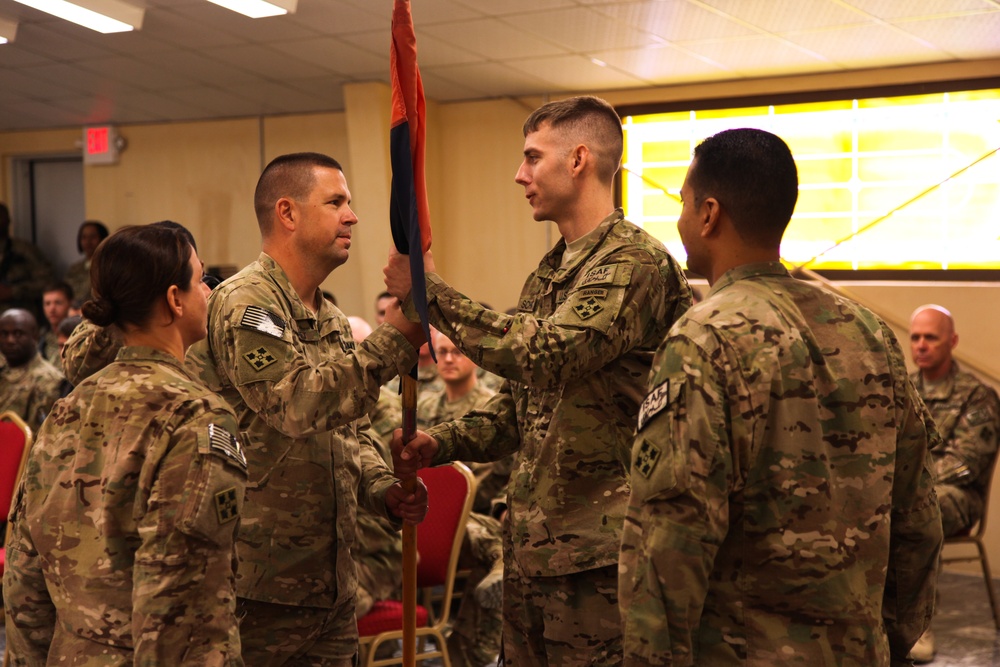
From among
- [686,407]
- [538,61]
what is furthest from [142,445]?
[538,61]

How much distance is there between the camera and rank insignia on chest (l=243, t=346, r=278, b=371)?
233 cm

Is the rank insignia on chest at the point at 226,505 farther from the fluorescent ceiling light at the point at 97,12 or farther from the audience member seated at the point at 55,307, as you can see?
the audience member seated at the point at 55,307

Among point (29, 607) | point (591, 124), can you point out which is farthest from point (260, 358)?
point (591, 124)

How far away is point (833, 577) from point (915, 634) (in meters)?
0.33

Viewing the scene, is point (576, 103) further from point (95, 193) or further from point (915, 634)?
point (95, 193)

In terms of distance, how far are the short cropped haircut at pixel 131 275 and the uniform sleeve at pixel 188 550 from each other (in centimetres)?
26

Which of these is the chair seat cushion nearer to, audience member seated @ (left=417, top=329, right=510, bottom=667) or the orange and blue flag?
audience member seated @ (left=417, top=329, right=510, bottom=667)

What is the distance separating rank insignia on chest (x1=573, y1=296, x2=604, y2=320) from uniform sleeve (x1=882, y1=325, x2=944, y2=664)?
1.90ft

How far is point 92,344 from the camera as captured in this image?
3.09m

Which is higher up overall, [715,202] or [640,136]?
[640,136]

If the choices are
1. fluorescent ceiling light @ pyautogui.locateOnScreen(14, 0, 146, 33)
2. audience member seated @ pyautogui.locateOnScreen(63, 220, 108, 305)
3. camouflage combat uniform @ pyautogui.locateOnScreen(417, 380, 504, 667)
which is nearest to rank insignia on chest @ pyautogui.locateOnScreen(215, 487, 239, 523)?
camouflage combat uniform @ pyautogui.locateOnScreen(417, 380, 504, 667)

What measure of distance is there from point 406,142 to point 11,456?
284 centimetres

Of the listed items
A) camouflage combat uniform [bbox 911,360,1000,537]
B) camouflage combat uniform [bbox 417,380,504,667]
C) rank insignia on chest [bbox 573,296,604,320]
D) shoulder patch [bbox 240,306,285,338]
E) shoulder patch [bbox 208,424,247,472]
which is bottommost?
camouflage combat uniform [bbox 417,380,504,667]

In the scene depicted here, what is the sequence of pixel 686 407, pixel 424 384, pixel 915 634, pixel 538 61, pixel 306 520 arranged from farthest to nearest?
1. pixel 538 61
2. pixel 424 384
3. pixel 306 520
4. pixel 915 634
5. pixel 686 407
